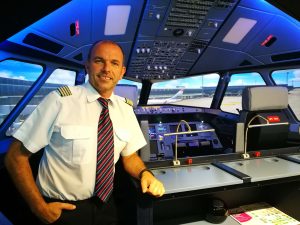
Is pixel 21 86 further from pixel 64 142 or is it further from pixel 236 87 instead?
pixel 236 87

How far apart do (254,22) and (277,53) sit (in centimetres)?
86

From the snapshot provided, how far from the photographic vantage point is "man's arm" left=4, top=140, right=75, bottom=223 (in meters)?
1.14

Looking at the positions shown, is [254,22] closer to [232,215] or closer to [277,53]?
[277,53]

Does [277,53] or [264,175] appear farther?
[277,53]

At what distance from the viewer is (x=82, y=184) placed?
125cm

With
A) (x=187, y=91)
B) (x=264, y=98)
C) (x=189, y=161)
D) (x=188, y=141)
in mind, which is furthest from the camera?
(x=187, y=91)

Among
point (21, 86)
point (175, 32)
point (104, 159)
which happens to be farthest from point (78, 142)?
point (175, 32)

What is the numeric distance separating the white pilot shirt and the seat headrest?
1.53 m

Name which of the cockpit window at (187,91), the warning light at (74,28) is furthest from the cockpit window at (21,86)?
the cockpit window at (187,91)

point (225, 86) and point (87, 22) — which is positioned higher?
point (87, 22)

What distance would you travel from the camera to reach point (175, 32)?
4.45m

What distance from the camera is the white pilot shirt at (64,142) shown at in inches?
46.4

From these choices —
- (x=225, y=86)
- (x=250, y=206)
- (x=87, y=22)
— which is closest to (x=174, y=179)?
(x=250, y=206)

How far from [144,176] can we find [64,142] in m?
0.45
